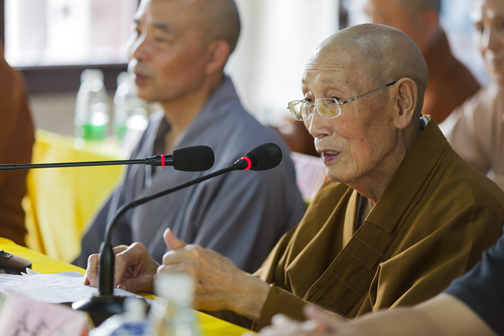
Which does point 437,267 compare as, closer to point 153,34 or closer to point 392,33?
point 392,33

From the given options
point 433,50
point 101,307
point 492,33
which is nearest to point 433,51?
point 433,50

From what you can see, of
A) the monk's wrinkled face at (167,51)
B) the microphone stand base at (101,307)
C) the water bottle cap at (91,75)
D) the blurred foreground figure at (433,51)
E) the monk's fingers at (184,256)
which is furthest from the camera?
the water bottle cap at (91,75)

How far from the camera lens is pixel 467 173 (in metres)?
1.25

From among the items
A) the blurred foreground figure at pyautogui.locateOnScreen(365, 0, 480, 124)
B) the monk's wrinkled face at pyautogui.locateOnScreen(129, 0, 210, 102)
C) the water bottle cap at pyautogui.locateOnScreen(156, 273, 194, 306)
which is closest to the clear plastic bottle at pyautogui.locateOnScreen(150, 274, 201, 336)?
the water bottle cap at pyautogui.locateOnScreen(156, 273, 194, 306)

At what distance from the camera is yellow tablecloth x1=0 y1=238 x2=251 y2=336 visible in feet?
3.36

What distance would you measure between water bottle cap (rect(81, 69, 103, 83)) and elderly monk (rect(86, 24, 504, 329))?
125 inches

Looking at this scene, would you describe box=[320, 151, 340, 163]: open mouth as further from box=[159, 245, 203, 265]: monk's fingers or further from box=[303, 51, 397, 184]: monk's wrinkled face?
box=[159, 245, 203, 265]: monk's fingers

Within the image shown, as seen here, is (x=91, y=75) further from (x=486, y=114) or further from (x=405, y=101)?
(x=405, y=101)

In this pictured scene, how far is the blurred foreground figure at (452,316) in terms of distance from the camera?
73 centimetres

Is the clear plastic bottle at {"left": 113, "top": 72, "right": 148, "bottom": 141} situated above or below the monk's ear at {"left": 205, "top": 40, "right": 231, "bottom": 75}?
below

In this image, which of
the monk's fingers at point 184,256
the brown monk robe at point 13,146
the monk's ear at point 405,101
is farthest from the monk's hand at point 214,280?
the brown monk robe at point 13,146

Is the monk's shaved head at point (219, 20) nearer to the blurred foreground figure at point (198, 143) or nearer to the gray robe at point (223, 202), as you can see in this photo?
the blurred foreground figure at point (198, 143)

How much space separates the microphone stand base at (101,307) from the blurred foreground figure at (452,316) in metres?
0.28

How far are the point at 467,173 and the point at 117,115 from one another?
3.42m
